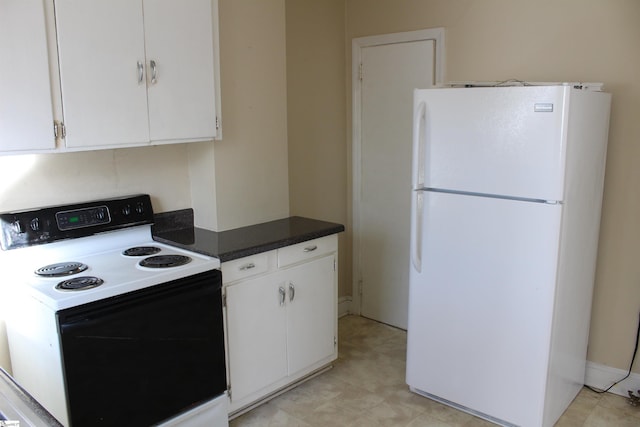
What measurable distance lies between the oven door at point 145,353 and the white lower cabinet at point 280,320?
140 millimetres

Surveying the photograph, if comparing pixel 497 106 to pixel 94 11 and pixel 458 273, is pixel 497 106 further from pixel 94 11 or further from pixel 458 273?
pixel 94 11

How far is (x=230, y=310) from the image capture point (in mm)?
2652

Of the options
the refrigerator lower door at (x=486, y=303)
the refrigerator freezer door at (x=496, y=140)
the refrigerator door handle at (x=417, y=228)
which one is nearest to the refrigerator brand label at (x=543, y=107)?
the refrigerator freezer door at (x=496, y=140)

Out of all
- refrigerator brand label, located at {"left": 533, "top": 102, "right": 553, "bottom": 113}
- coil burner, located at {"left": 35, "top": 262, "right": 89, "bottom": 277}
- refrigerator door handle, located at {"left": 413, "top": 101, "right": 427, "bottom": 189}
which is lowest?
coil burner, located at {"left": 35, "top": 262, "right": 89, "bottom": 277}

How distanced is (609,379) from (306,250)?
5.92 feet

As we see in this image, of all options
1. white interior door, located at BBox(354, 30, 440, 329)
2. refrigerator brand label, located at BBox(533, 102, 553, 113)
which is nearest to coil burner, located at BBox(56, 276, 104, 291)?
refrigerator brand label, located at BBox(533, 102, 553, 113)

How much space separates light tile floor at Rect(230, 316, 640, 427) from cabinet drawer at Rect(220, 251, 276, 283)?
0.75 m

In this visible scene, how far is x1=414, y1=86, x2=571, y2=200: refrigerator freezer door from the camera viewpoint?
2.40 m

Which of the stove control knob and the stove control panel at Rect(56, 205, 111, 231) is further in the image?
the stove control panel at Rect(56, 205, 111, 231)

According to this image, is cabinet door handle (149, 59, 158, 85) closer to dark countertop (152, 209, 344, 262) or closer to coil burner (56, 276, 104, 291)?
dark countertop (152, 209, 344, 262)

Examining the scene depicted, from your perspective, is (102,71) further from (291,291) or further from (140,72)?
(291,291)

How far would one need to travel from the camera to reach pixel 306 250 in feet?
9.79

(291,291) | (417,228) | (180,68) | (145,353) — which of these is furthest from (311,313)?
(180,68)

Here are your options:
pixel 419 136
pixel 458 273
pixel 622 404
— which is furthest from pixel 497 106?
pixel 622 404
